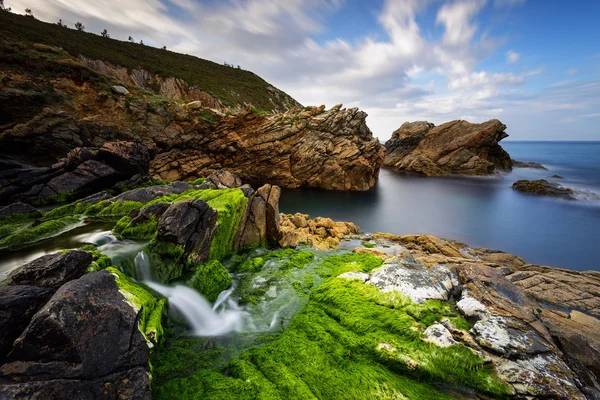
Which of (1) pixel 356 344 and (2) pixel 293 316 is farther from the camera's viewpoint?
(2) pixel 293 316

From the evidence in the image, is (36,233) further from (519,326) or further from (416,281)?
(519,326)

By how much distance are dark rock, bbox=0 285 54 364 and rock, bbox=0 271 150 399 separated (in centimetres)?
55

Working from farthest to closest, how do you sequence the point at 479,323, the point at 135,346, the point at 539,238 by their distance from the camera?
1. the point at 539,238
2. the point at 479,323
3. the point at 135,346

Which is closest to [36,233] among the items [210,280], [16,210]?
[16,210]

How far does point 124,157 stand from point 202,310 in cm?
1326

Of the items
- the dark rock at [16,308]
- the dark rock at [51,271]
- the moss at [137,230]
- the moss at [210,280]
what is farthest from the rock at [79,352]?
the moss at [137,230]

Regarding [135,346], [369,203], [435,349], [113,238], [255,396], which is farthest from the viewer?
[369,203]

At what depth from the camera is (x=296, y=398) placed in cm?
455

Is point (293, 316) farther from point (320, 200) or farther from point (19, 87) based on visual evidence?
point (19, 87)

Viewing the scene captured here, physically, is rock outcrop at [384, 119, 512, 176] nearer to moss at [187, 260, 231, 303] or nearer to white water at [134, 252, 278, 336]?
moss at [187, 260, 231, 303]

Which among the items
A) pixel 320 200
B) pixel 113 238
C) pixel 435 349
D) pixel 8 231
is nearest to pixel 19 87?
pixel 8 231

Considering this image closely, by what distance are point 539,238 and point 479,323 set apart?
24.5 meters

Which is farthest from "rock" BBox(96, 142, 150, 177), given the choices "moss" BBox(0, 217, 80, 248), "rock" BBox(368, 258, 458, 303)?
"rock" BBox(368, 258, 458, 303)

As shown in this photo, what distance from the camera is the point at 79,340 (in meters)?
3.63
